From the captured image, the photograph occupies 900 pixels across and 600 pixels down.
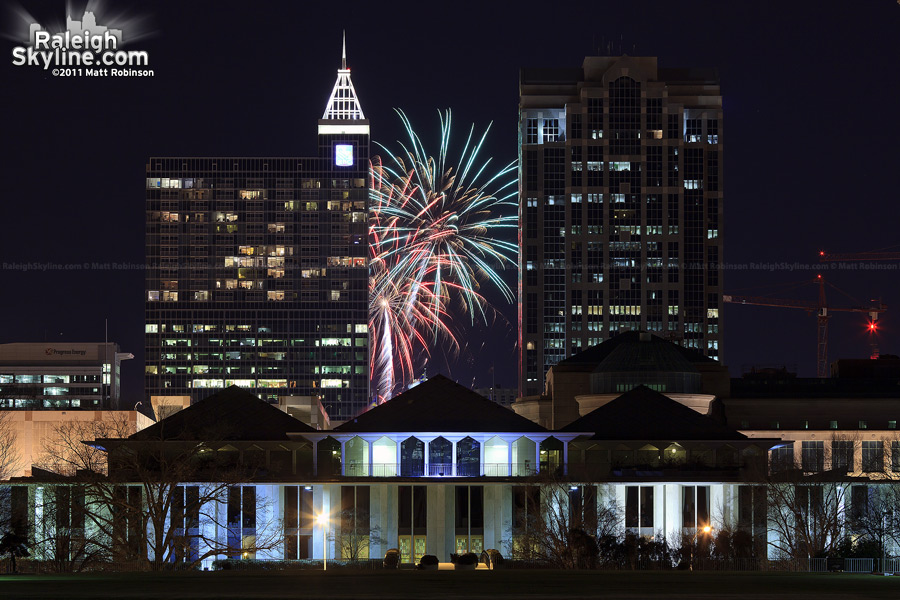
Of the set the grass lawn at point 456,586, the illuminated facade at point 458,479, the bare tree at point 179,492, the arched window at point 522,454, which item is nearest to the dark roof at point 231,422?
the illuminated facade at point 458,479

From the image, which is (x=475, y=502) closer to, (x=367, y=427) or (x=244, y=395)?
(x=367, y=427)

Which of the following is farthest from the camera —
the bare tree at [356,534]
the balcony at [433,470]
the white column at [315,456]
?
the white column at [315,456]

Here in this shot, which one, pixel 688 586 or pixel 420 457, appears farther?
pixel 420 457

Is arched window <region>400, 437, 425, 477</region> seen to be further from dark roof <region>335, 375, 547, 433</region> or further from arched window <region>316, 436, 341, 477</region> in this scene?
arched window <region>316, 436, 341, 477</region>

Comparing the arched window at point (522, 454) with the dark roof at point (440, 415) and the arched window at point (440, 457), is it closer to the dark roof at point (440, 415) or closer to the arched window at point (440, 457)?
the dark roof at point (440, 415)

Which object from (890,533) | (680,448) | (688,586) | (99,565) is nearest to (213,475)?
(99,565)

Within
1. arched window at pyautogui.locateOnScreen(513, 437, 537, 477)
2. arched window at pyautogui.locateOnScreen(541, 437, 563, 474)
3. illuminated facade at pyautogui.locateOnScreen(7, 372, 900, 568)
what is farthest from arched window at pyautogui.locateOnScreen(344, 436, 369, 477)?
arched window at pyautogui.locateOnScreen(541, 437, 563, 474)
